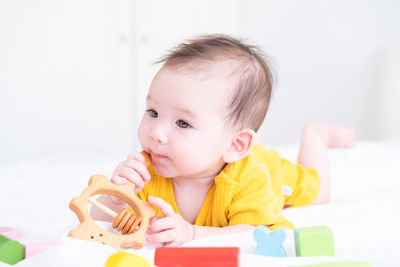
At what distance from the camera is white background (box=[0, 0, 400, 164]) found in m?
2.28

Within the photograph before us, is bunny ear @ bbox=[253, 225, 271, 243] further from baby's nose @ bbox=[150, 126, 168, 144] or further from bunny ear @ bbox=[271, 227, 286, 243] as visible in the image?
baby's nose @ bbox=[150, 126, 168, 144]

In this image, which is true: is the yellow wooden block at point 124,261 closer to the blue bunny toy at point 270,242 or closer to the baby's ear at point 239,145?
the blue bunny toy at point 270,242

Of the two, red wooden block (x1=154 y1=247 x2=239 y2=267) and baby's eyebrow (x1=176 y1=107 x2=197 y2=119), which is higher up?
baby's eyebrow (x1=176 y1=107 x2=197 y2=119)

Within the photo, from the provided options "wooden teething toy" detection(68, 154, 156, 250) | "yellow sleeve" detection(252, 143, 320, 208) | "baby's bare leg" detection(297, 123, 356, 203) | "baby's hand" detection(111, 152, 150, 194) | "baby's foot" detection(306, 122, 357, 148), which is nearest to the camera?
"wooden teething toy" detection(68, 154, 156, 250)

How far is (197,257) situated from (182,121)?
27 centimetres

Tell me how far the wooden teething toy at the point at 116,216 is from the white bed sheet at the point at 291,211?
0.10 feet

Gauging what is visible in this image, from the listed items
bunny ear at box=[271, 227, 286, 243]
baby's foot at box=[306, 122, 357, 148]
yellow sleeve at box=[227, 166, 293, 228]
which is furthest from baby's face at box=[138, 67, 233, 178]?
baby's foot at box=[306, 122, 357, 148]

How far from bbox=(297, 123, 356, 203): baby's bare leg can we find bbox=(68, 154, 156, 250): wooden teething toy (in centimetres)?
66

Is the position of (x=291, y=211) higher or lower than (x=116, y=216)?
lower

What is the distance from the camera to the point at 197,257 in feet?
2.02

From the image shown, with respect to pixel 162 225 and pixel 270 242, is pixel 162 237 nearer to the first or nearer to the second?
pixel 162 225

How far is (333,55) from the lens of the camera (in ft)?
8.45

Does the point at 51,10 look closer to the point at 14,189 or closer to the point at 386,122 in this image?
the point at 14,189

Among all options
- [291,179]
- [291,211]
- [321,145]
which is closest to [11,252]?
[291,211]
